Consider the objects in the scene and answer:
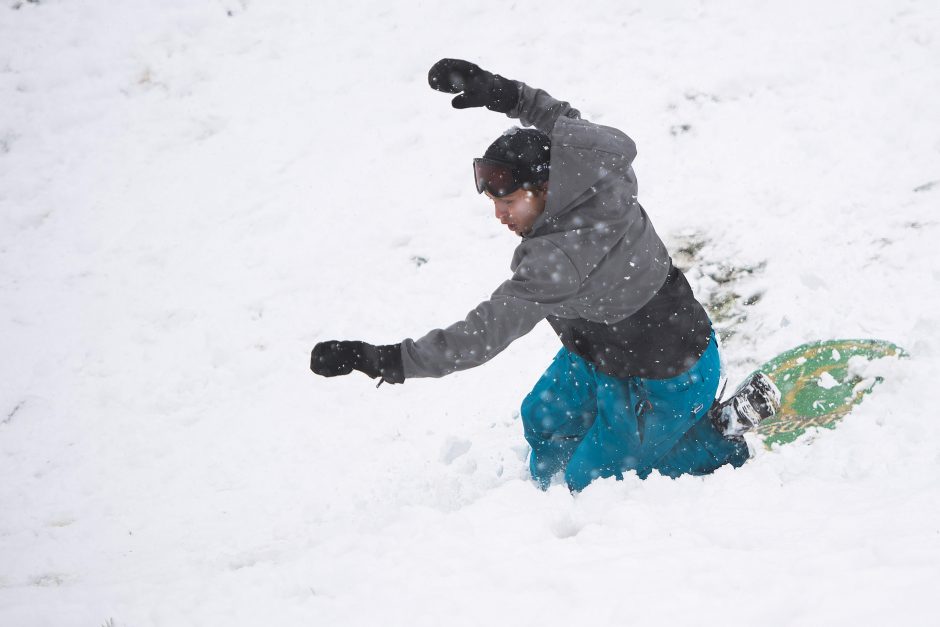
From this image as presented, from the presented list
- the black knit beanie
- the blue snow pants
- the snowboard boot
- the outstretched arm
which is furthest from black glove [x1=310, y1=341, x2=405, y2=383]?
the snowboard boot

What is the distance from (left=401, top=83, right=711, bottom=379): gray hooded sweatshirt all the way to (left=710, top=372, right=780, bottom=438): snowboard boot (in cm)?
46

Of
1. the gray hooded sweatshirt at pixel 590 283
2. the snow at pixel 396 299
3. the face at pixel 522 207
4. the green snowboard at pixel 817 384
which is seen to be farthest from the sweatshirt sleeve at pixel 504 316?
the green snowboard at pixel 817 384

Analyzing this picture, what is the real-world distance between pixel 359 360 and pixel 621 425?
131 cm

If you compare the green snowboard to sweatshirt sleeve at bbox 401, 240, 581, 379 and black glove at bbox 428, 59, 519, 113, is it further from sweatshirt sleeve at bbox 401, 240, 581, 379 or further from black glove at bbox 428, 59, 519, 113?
black glove at bbox 428, 59, 519, 113

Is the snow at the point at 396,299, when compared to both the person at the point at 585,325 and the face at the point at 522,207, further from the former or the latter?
the face at the point at 522,207

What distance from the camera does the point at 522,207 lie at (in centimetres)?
266

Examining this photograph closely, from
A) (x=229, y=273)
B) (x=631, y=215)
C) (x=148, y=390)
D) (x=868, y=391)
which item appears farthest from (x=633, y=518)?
(x=229, y=273)

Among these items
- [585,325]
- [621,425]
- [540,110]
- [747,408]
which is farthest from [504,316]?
[747,408]

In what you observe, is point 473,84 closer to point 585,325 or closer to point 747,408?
point 585,325

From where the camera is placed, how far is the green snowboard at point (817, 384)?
3.75 meters

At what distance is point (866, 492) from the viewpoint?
282 cm

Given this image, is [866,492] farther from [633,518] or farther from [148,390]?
[148,390]

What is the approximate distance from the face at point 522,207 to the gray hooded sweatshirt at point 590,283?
0.21 ft

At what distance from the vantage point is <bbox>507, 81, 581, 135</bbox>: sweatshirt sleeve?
10.9 feet
